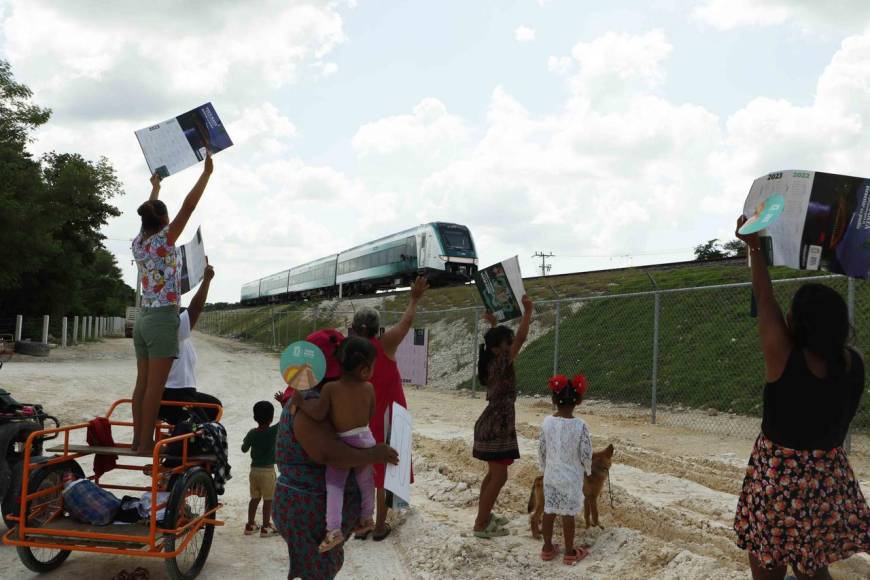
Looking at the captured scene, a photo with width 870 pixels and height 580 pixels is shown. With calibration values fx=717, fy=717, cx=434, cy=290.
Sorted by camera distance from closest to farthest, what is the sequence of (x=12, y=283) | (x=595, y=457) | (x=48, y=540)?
(x=48, y=540) < (x=595, y=457) < (x=12, y=283)

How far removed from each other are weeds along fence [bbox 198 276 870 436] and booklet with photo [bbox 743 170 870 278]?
221 inches

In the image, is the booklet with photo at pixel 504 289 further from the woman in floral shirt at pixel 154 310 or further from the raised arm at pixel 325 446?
the raised arm at pixel 325 446

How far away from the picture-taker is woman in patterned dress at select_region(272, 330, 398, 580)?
2975 mm

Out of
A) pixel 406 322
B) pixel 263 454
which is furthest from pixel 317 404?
pixel 263 454

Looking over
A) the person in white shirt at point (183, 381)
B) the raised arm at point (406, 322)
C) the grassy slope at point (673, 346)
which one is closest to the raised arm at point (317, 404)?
the raised arm at point (406, 322)

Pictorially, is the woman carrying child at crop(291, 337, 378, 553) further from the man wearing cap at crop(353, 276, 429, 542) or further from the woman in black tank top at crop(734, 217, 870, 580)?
the woman in black tank top at crop(734, 217, 870, 580)

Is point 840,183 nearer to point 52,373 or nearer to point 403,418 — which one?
point 403,418

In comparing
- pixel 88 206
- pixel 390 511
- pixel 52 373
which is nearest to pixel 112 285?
pixel 88 206

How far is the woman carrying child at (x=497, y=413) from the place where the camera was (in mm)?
5395

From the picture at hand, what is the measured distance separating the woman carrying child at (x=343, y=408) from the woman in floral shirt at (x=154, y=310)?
190cm

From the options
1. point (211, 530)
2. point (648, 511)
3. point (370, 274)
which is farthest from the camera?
point (370, 274)

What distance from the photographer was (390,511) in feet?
20.5

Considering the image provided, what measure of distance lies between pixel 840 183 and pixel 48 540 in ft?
15.4

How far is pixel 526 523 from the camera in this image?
6.04m
